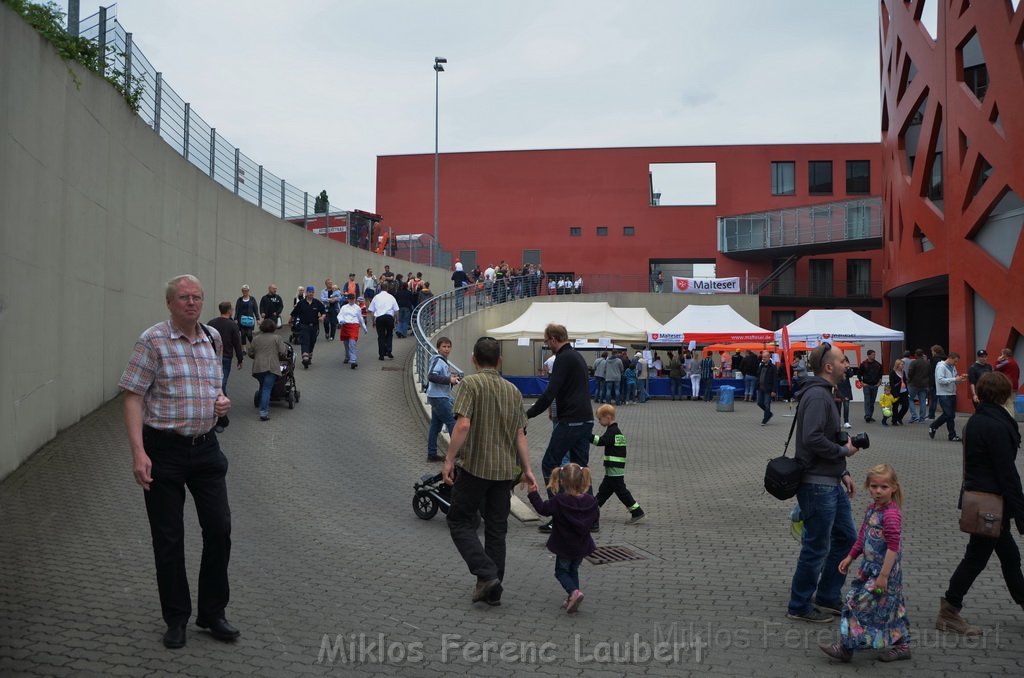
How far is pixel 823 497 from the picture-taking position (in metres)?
5.46

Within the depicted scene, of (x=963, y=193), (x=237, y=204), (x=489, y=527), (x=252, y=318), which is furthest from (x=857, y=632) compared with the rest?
(x=963, y=193)

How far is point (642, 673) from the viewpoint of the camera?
4582mm

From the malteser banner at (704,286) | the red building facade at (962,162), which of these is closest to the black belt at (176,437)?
the red building facade at (962,162)

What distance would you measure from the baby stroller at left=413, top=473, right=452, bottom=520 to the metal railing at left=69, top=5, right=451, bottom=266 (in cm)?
877

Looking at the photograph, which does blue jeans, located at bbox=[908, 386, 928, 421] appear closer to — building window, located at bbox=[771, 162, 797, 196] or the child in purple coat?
the child in purple coat

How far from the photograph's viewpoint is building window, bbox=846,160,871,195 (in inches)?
1866

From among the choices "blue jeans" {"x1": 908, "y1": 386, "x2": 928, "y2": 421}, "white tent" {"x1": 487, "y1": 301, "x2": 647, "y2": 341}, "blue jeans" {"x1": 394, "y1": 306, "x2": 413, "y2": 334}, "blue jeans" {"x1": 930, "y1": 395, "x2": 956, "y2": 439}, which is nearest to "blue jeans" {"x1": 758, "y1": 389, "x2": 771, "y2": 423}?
"blue jeans" {"x1": 908, "y1": 386, "x2": 928, "y2": 421}

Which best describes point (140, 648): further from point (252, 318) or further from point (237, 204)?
point (237, 204)

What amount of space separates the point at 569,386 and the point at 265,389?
22.3ft

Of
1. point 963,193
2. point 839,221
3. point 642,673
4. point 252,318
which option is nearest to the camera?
point 642,673

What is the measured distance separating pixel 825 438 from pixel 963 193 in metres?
23.3

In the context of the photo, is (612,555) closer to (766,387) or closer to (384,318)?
(766,387)

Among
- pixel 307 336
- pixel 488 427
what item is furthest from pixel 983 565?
pixel 307 336

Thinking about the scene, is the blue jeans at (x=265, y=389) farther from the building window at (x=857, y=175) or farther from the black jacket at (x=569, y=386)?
the building window at (x=857, y=175)
